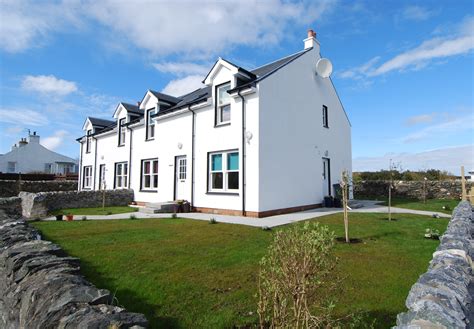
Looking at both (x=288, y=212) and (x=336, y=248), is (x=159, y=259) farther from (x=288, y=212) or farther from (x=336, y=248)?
(x=288, y=212)

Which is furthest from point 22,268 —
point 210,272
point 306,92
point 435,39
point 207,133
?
point 435,39

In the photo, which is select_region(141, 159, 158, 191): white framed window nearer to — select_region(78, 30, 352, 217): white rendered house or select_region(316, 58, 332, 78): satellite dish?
select_region(78, 30, 352, 217): white rendered house

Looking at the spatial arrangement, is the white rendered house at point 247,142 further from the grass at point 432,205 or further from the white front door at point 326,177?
the grass at point 432,205

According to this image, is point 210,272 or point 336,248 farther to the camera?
point 336,248

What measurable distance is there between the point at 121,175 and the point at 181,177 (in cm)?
780

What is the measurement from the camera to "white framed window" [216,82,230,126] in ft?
45.1

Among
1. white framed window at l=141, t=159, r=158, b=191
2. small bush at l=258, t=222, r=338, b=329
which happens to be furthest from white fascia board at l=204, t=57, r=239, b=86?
small bush at l=258, t=222, r=338, b=329

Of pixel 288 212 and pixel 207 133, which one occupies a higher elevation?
pixel 207 133

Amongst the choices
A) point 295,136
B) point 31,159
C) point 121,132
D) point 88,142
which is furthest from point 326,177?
point 31,159

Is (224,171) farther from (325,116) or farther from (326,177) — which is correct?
(325,116)

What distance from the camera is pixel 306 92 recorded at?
15227 mm

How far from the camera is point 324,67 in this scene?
16250 millimetres

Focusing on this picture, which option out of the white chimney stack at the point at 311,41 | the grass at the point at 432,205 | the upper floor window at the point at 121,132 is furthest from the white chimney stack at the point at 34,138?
the grass at the point at 432,205

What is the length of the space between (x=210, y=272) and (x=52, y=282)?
8.44ft
